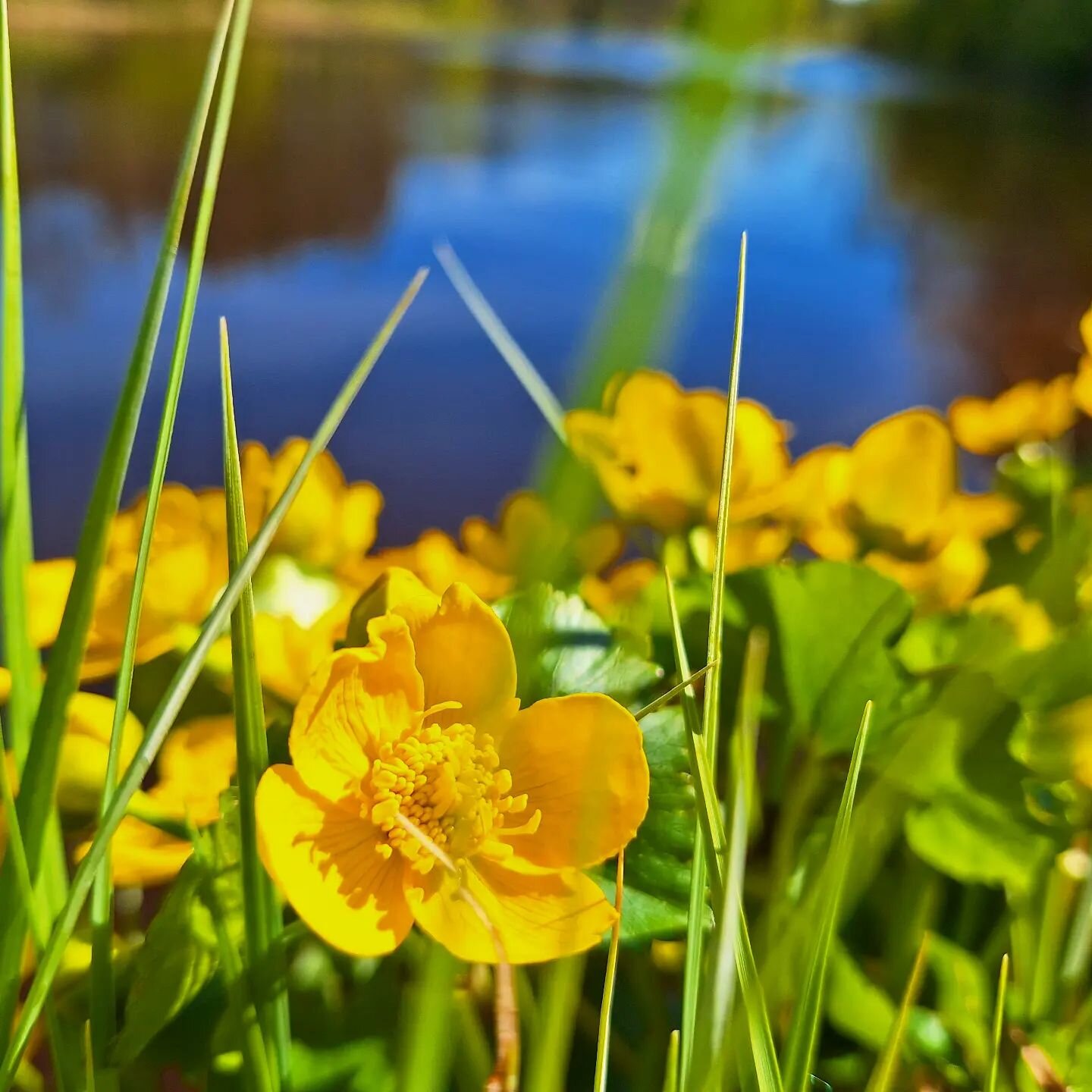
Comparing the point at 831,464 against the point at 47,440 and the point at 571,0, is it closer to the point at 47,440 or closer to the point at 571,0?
the point at 47,440

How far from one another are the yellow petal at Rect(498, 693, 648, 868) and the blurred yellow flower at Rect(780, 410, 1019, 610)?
124 millimetres

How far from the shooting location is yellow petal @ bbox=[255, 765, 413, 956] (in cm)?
10

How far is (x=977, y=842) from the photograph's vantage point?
182 millimetres

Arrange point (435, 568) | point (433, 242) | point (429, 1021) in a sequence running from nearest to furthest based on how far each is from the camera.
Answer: point (429, 1021)
point (435, 568)
point (433, 242)

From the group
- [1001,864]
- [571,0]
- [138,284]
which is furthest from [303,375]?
[1001,864]

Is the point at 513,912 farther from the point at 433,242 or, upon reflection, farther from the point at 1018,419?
the point at 433,242

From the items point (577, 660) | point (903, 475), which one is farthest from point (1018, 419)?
point (577, 660)

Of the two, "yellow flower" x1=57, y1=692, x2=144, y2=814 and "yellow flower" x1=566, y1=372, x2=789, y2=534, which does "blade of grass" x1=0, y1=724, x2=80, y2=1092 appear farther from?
"yellow flower" x1=566, y1=372, x2=789, y2=534

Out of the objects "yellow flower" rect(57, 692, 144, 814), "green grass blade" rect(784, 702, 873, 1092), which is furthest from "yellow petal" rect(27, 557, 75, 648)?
"green grass blade" rect(784, 702, 873, 1092)

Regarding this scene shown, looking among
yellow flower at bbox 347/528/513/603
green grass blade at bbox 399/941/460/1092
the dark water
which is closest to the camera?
green grass blade at bbox 399/941/460/1092

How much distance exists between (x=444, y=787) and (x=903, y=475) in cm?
14

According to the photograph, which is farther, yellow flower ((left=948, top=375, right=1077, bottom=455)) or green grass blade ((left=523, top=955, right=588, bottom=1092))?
yellow flower ((left=948, top=375, right=1077, bottom=455))

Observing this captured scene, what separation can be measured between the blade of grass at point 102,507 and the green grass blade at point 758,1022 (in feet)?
0.25

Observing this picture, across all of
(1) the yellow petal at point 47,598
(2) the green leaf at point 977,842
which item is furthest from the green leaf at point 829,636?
(1) the yellow petal at point 47,598
